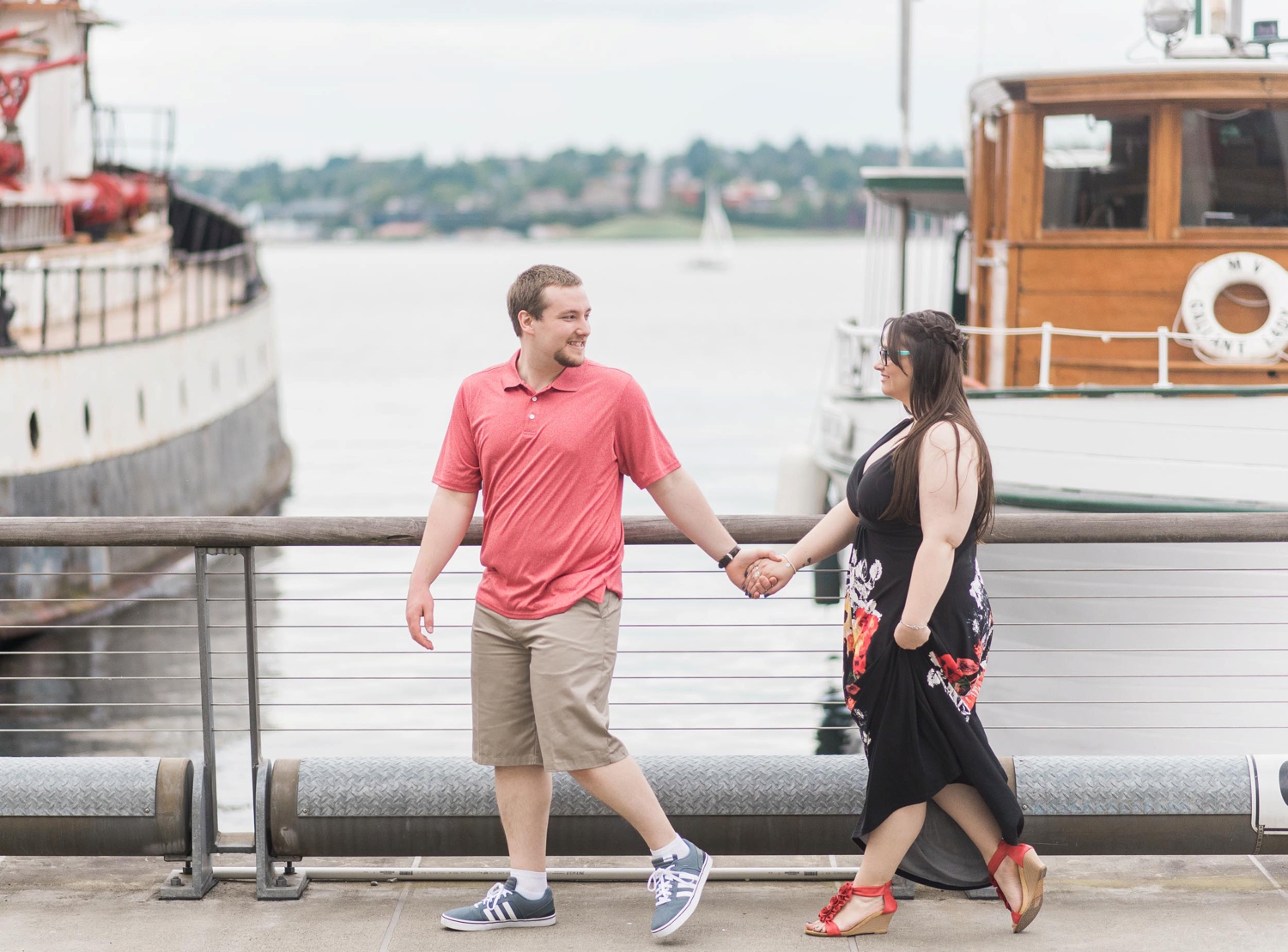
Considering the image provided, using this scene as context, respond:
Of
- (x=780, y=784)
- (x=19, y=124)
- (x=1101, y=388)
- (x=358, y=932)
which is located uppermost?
(x=19, y=124)

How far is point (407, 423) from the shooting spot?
145 ft

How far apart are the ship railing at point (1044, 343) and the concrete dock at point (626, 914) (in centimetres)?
374

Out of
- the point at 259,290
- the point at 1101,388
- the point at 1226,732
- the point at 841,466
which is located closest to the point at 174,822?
the point at 1101,388

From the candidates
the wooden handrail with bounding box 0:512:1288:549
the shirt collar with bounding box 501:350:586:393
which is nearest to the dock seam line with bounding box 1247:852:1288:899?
the wooden handrail with bounding box 0:512:1288:549

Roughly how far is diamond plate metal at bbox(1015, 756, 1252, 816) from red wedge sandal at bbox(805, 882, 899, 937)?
55 cm

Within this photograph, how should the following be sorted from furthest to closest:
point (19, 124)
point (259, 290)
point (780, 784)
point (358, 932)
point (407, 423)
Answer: point (407, 423), point (259, 290), point (19, 124), point (780, 784), point (358, 932)

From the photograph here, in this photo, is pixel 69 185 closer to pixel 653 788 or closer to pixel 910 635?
pixel 653 788

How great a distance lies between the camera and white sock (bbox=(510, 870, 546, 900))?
3990 millimetres

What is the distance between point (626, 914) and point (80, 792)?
1.57m

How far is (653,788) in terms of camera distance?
426cm

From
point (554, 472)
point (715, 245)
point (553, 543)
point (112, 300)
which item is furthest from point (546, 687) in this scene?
point (715, 245)

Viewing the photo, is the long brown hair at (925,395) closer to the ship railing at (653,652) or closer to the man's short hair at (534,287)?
the ship railing at (653,652)

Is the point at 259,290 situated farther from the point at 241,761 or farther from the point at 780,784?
the point at 780,784

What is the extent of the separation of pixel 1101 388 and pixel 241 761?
710cm
